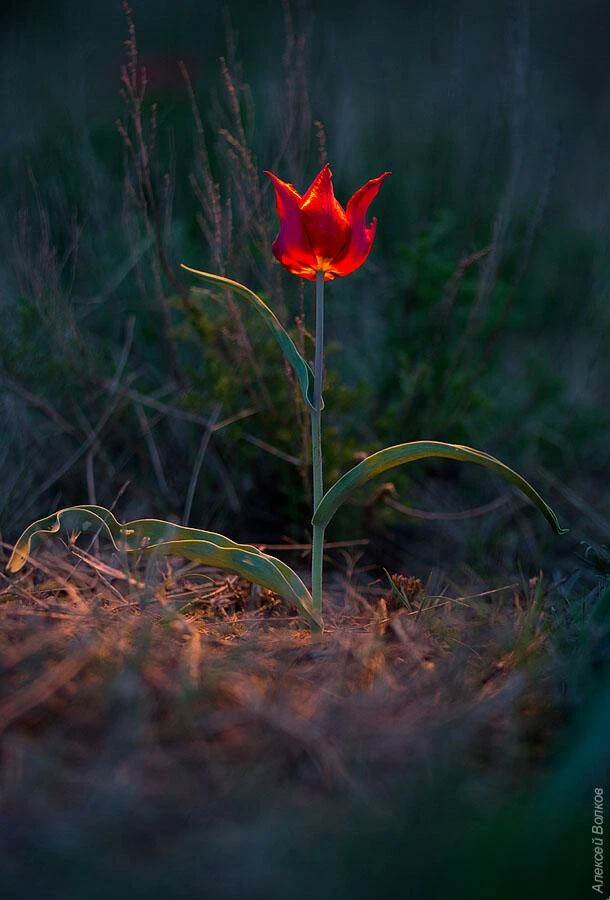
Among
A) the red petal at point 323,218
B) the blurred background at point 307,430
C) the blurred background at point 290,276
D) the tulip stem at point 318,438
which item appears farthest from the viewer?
the blurred background at point 290,276

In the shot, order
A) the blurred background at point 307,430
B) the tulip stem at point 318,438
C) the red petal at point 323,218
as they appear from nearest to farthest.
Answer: the blurred background at point 307,430 → the red petal at point 323,218 → the tulip stem at point 318,438

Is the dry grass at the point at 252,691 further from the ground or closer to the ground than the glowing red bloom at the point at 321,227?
closer to the ground

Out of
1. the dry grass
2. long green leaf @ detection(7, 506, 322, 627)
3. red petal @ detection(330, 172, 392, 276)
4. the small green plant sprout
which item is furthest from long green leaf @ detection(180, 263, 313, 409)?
the dry grass

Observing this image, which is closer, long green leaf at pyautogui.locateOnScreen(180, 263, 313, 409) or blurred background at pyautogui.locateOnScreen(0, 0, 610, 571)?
long green leaf at pyautogui.locateOnScreen(180, 263, 313, 409)

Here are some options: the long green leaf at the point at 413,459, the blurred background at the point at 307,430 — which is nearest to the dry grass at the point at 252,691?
the blurred background at the point at 307,430

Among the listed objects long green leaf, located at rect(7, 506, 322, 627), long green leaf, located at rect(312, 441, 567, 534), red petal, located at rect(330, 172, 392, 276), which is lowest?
long green leaf, located at rect(7, 506, 322, 627)

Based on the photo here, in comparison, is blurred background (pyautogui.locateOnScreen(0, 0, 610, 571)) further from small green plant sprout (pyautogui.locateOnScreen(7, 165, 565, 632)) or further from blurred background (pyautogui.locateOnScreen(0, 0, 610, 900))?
small green plant sprout (pyautogui.locateOnScreen(7, 165, 565, 632))

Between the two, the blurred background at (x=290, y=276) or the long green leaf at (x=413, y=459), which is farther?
the blurred background at (x=290, y=276)

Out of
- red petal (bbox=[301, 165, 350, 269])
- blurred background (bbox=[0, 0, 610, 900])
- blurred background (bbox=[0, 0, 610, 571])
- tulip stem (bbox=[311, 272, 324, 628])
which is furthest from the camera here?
blurred background (bbox=[0, 0, 610, 571])

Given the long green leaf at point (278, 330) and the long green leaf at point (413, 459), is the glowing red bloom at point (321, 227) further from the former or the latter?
the long green leaf at point (413, 459)
